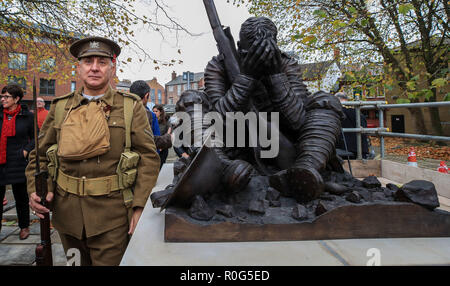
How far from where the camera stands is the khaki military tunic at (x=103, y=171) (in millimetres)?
1877

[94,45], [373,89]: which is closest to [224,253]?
[94,45]

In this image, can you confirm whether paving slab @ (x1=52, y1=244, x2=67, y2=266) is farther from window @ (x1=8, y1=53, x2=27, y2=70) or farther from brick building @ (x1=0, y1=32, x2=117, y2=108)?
window @ (x1=8, y1=53, x2=27, y2=70)

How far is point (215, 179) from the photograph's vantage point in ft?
6.48

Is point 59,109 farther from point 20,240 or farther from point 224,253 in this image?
point 20,240

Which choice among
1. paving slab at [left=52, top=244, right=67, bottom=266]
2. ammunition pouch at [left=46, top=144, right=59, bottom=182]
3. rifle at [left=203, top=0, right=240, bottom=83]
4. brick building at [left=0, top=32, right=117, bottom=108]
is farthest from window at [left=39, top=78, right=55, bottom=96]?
ammunition pouch at [left=46, top=144, right=59, bottom=182]

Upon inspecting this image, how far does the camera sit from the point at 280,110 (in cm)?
245

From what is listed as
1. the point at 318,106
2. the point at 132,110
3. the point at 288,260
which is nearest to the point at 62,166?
the point at 132,110

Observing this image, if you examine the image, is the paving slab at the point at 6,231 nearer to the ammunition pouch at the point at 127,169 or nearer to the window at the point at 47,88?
the ammunition pouch at the point at 127,169

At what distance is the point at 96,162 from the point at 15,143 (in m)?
2.51
